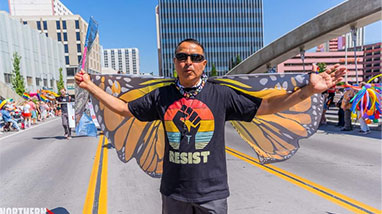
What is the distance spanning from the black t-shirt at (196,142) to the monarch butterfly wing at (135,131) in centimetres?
66

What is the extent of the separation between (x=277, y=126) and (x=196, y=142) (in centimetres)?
116

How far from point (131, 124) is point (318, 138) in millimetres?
8392

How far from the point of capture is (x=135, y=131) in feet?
8.84

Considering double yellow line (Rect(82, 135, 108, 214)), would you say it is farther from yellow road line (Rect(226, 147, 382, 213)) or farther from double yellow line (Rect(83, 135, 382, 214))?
yellow road line (Rect(226, 147, 382, 213))

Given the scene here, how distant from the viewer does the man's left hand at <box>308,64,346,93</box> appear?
1.91 m

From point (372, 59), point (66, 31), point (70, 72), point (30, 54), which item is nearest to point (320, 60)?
point (372, 59)

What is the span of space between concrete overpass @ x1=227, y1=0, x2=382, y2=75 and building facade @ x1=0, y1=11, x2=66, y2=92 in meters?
39.3

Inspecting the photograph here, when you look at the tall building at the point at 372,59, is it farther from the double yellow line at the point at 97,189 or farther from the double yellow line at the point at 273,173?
the double yellow line at the point at 97,189

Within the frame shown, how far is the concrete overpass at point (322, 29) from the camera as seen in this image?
1405 centimetres

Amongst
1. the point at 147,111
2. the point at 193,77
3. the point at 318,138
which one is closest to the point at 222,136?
the point at 193,77

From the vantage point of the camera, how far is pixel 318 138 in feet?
30.0

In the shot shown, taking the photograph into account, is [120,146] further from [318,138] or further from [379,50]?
[379,50]

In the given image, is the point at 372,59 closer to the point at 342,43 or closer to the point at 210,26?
the point at 342,43

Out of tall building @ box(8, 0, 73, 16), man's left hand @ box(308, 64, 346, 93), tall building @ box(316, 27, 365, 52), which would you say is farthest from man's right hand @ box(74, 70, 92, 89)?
tall building @ box(8, 0, 73, 16)
